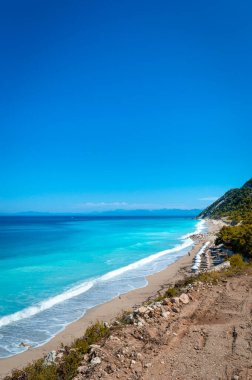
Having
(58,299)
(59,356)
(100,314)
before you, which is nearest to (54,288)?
(58,299)

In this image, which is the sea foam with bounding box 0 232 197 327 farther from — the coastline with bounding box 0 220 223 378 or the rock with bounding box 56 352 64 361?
the rock with bounding box 56 352 64 361

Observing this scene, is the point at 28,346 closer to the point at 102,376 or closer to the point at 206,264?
the point at 102,376

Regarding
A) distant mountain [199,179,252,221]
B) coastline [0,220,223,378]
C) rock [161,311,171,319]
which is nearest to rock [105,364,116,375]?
rock [161,311,171,319]

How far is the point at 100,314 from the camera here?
563 inches

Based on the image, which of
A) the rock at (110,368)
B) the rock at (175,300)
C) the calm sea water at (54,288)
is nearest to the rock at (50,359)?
the rock at (110,368)

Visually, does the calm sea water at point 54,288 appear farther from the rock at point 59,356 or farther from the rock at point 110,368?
the rock at point 110,368

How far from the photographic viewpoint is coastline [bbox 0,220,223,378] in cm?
984

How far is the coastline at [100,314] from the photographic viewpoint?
32.3 ft

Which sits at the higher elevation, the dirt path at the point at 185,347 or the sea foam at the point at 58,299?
the dirt path at the point at 185,347

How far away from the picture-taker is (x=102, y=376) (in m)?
6.49

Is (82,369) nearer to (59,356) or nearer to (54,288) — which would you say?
(59,356)

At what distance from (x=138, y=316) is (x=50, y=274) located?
56.8 feet

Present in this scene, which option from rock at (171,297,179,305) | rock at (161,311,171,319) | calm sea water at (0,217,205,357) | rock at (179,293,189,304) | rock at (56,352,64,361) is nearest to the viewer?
rock at (56,352,64,361)

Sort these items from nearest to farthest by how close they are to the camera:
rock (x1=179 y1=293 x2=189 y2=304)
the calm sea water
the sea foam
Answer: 1. rock (x1=179 y1=293 x2=189 y2=304)
2. the calm sea water
3. the sea foam
